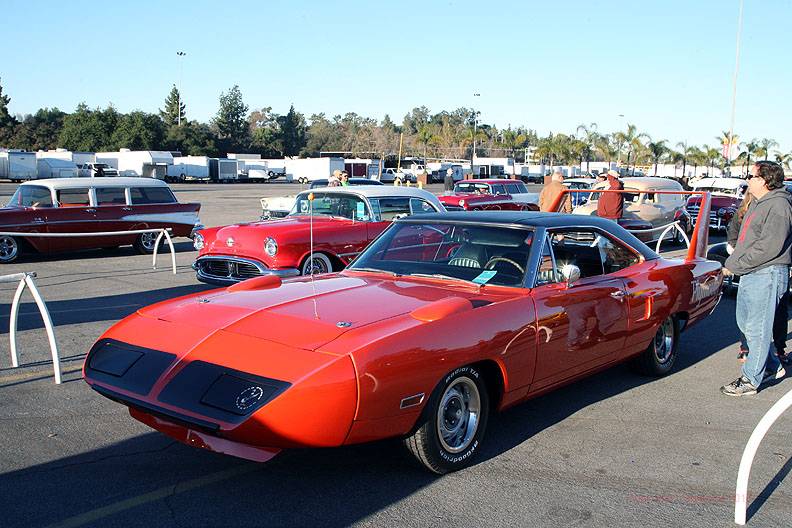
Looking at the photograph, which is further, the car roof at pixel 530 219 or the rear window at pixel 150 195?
the rear window at pixel 150 195

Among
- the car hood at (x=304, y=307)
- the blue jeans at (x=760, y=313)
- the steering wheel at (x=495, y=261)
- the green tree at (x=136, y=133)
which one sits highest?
the green tree at (x=136, y=133)

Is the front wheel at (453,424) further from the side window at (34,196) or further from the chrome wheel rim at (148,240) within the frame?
the chrome wheel rim at (148,240)

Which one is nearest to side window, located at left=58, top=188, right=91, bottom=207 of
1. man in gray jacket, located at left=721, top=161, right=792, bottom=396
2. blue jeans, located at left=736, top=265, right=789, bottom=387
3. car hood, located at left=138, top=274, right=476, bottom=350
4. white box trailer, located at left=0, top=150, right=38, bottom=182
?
car hood, located at left=138, top=274, right=476, bottom=350

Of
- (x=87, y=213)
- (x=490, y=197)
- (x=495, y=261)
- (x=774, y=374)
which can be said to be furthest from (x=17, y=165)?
(x=774, y=374)

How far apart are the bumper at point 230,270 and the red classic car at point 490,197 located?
9.87 metres

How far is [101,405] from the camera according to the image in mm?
5215

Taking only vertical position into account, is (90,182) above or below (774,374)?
above

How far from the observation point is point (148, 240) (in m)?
15.5

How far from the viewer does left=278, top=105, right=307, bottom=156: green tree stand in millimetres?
114750

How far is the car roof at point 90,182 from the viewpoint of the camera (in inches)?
561

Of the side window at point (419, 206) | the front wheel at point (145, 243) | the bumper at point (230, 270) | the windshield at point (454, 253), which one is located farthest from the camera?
the front wheel at point (145, 243)

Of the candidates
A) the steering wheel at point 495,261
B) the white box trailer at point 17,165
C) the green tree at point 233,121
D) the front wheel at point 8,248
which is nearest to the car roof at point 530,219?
the steering wheel at point 495,261

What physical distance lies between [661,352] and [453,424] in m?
2.97

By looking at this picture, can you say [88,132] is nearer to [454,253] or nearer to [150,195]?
[150,195]
